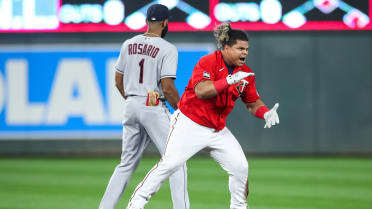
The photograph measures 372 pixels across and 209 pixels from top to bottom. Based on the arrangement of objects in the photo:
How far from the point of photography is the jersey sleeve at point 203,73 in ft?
16.4

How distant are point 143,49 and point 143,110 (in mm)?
514

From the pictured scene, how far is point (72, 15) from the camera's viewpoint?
11820mm

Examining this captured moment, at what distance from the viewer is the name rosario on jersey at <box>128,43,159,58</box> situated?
554 centimetres

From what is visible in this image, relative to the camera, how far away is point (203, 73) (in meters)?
5.01

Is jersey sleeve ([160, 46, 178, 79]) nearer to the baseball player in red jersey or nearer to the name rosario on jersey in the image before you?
the name rosario on jersey

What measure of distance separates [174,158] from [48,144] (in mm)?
8570

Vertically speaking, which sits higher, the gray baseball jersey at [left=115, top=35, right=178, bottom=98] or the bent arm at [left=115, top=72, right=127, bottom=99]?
the gray baseball jersey at [left=115, top=35, right=178, bottom=98]

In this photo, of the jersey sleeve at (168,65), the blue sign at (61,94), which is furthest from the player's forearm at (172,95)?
the blue sign at (61,94)

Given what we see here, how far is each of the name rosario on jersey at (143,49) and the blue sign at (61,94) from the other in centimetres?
714

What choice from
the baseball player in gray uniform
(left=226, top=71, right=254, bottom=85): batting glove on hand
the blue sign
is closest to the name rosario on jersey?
the baseball player in gray uniform

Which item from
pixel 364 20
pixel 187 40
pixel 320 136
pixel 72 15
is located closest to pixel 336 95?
pixel 320 136

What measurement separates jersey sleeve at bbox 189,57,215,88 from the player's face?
188 millimetres

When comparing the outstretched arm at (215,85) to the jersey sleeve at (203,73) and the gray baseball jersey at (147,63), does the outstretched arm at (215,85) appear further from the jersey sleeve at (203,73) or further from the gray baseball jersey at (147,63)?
the gray baseball jersey at (147,63)

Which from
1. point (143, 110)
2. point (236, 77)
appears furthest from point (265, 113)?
point (143, 110)
